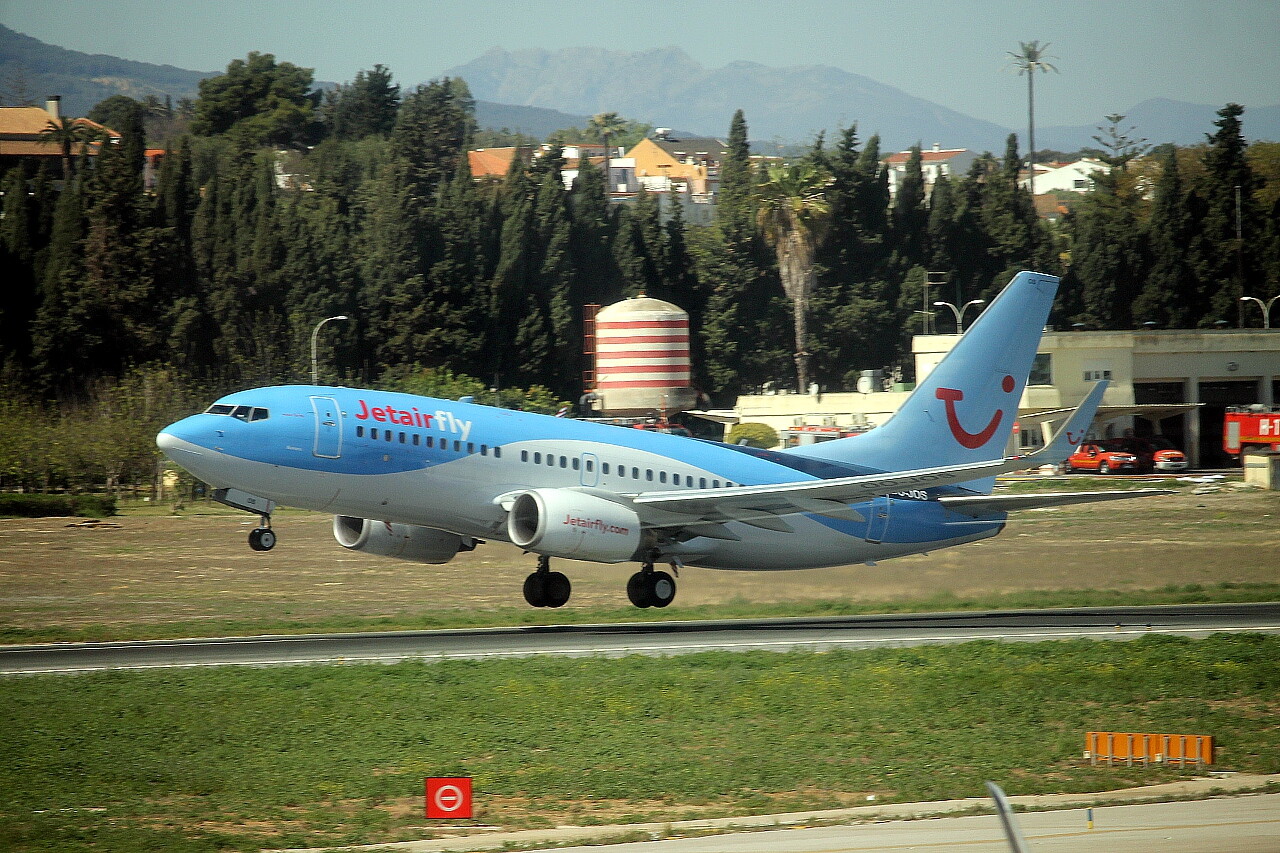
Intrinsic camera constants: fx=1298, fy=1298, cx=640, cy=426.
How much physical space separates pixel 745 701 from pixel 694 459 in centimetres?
1331

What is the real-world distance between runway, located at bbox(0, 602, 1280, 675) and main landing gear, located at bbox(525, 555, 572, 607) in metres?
0.83

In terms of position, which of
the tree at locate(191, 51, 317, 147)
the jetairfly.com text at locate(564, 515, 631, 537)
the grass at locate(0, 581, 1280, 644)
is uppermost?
the tree at locate(191, 51, 317, 147)

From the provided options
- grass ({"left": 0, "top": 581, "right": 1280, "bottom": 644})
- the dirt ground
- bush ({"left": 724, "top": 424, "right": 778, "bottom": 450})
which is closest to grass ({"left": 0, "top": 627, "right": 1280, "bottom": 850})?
grass ({"left": 0, "top": 581, "right": 1280, "bottom": 644})

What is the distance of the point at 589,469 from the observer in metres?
33.2

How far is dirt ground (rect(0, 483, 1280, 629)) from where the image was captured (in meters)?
34.7

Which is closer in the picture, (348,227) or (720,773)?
(720,773)

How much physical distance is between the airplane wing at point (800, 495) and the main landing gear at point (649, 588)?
1.43 m

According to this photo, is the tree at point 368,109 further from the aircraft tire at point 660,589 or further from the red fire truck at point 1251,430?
the aircraft tire at point 660,589

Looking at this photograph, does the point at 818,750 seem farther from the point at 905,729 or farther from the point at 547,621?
the point at 547,621

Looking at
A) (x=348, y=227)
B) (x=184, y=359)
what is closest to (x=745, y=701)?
(x=184, y=359)

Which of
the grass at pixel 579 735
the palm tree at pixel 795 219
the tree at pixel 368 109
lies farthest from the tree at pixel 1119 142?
the grass at pixel 579 735

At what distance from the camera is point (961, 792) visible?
683 inches

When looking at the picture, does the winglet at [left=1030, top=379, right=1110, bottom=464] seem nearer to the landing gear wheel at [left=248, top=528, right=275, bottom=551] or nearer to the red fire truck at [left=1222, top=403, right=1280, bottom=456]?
the landing gear wheel at [left=248, top=528, right=275, bottom=551]

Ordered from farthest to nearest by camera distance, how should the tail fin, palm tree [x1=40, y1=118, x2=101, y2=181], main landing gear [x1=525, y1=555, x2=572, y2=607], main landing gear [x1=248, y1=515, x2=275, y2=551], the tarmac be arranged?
1. palm tree [x1=40, y1=118, x2=101, y2=181]
2. the tail fin
3. main landing gear [x1=525, y1=555, x2=572, y2=607]
4. main landing gear [x1=248, y1=515, x2=275, y2=551]
5. the tarmac
